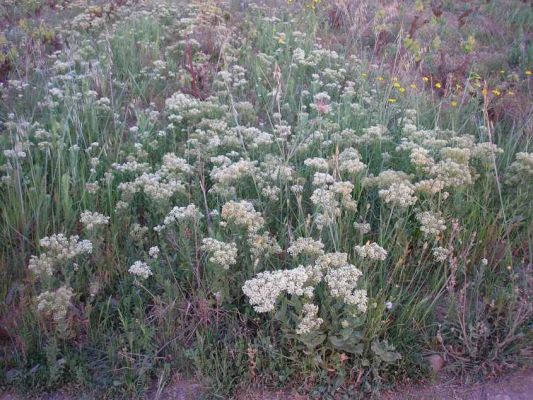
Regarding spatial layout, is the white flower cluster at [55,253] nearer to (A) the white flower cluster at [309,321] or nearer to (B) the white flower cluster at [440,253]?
(A) the white flower cluster at [309,321]

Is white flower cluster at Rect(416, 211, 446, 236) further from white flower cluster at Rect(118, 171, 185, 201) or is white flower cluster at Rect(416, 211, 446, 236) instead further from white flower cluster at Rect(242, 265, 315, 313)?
white flower cluster at Rect(118, 171, 185, 201)

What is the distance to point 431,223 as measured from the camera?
3.89 meters

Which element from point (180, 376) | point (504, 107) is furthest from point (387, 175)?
point (504, 107)

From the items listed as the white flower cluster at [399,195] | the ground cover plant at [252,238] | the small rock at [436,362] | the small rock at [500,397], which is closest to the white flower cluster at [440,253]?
the ground cover plant at [252,238]

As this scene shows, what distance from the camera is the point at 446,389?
3.57 m

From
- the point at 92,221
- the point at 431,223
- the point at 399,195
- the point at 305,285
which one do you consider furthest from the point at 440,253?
the point at 92,221

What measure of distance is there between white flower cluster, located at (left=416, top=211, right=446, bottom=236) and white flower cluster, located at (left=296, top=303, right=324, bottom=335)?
40.3 inches

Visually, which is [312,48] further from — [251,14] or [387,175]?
[387,175]

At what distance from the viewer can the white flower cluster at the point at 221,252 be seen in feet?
11.6

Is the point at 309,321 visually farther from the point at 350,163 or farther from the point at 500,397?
the point at 350,163

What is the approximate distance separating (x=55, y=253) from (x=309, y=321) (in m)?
1.65

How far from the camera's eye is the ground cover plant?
3479 millimetres

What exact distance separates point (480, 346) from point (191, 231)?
6.53 feet

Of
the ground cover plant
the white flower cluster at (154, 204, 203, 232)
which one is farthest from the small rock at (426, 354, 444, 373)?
the white flower cluster at (154, 204, 203, 232)
